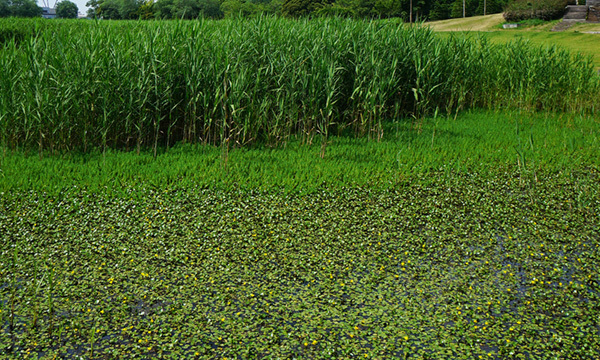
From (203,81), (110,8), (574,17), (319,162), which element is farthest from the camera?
(110,8)

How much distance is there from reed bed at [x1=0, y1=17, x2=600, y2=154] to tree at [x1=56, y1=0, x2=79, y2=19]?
73175 millimetres

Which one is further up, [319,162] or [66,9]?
[66,9]

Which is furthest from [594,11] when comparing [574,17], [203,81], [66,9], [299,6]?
[66,9]

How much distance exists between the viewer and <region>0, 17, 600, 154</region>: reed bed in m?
5.86

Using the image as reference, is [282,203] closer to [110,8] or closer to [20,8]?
[110,8]

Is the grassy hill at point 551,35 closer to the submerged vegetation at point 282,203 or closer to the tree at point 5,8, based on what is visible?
the submerged vegetation at point 282,203

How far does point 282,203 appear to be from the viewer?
5.03 meters

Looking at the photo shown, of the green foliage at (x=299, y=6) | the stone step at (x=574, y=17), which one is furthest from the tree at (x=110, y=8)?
the stone step at (x=574, y=17)

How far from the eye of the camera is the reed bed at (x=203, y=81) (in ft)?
19.2

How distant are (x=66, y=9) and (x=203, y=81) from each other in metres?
78.2

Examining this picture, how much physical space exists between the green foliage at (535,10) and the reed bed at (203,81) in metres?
23.5

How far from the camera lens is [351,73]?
727cm

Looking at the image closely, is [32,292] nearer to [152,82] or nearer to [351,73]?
Result: [152,82]

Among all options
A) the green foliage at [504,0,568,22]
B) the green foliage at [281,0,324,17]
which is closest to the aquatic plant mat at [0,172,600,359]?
the green foliage at [504,0,568,22]
